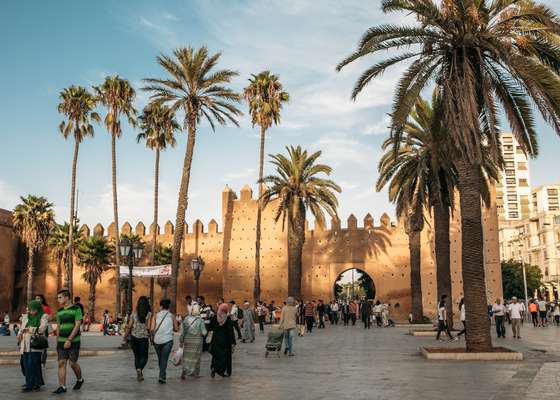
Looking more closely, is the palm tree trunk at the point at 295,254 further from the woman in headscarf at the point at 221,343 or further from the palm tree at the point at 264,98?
the woman in headscarf at the point at 221,343

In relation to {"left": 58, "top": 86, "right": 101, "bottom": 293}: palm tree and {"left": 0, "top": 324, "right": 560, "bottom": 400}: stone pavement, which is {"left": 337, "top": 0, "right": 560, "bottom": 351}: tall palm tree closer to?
{"left": 0, "top": 324, "right": 560, "bottom": 400}: stone pavement

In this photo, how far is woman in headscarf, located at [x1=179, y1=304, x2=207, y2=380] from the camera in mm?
9867

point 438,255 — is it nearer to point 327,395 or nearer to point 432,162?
point 432,162

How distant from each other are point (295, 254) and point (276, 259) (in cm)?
1184

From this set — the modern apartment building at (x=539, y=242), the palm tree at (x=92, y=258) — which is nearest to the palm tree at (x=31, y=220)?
the palm tree at (x=92, y=258)

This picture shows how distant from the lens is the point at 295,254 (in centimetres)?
3008

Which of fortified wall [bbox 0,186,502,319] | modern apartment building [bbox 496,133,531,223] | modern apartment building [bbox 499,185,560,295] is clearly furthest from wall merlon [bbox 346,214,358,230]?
modern apartment building [bbox 496,133,531,223]

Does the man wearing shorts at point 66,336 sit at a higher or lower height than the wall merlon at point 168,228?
lower

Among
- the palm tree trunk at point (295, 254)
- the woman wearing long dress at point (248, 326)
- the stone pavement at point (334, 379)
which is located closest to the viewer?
the stone pavement at point (334, 379)

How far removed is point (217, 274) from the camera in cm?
4356

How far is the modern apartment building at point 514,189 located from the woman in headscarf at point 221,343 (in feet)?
324

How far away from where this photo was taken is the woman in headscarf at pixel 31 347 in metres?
8.48

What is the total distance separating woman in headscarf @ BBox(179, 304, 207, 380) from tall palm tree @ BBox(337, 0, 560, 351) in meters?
6.51

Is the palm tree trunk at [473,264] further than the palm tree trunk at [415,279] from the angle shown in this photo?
No
